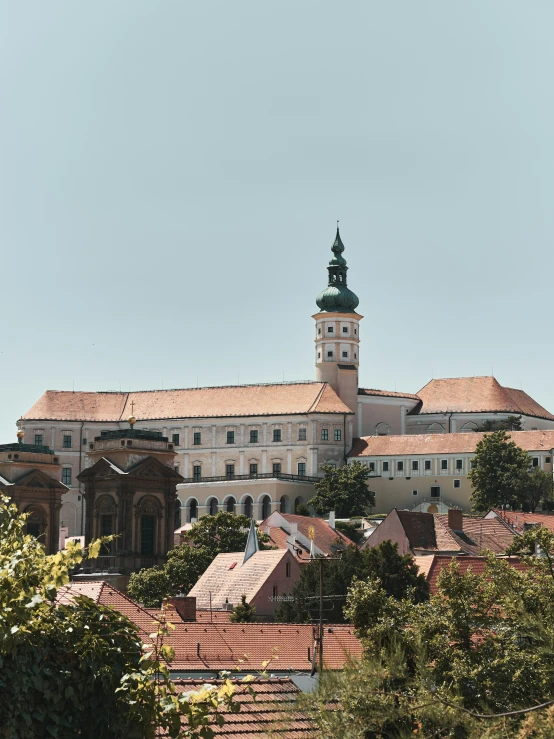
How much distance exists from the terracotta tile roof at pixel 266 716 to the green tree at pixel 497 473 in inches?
3902

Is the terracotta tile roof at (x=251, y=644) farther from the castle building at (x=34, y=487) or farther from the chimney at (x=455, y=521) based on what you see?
the chimney at (x=455, y=521)

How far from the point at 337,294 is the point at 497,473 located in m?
35.1

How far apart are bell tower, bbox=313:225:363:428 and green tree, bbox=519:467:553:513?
25.2 meters

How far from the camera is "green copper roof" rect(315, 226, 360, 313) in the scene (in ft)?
487

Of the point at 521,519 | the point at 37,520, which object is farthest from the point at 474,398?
the point at 37,520

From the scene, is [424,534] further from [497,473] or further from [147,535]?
[497,473]

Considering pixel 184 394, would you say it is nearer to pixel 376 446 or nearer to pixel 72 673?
pixel 376 446

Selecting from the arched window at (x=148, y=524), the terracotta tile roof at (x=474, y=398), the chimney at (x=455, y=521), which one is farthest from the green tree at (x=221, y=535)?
the terracotta tile roof at (x=474, y=398)

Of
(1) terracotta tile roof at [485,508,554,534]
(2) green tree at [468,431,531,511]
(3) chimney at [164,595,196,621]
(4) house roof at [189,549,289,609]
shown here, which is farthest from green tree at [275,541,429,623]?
(2) green tree at [468,431,531,511]

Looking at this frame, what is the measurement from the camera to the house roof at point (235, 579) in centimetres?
6462

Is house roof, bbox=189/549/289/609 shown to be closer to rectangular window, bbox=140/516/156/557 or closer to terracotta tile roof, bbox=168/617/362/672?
rectangular window, bbox=140/516/156/557

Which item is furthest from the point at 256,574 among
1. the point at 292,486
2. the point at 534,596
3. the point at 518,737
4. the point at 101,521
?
the point at 292,486

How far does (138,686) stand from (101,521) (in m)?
67.0

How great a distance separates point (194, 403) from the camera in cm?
14338
